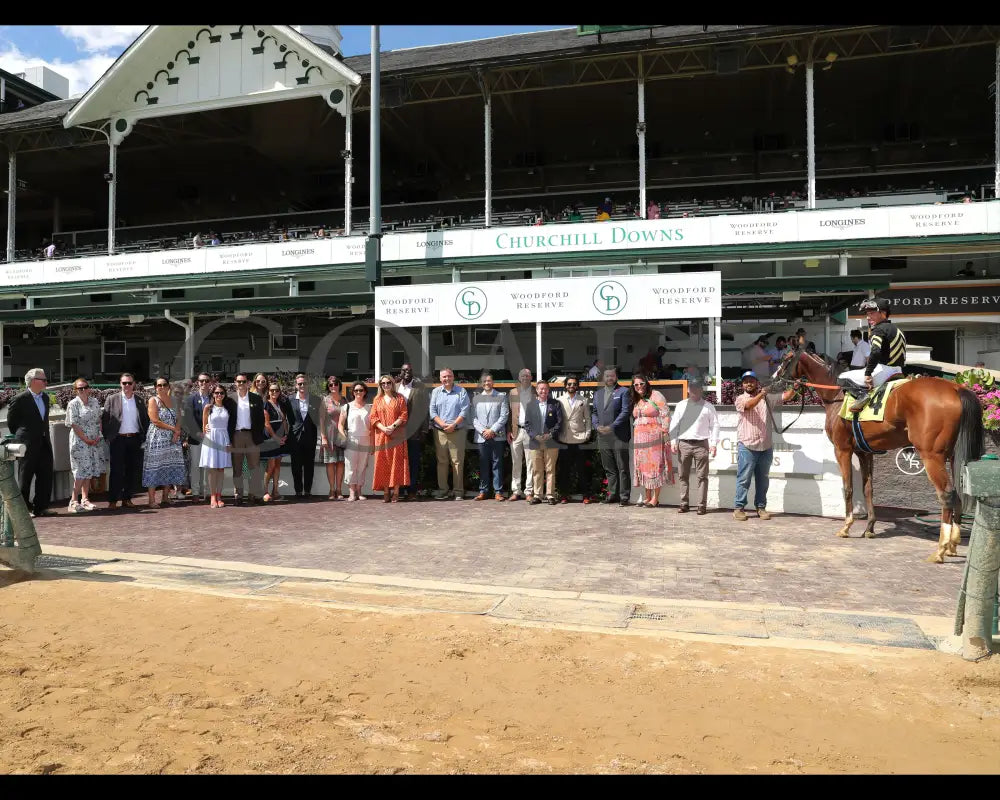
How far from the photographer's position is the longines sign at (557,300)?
1197 cm

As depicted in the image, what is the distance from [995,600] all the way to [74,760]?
5.41 meters

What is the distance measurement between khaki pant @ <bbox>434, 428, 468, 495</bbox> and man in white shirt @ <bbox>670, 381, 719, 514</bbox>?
346 cm

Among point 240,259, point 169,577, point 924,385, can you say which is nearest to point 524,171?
point 240,259

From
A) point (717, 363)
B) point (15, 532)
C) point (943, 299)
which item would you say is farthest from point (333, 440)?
point (943, 299)

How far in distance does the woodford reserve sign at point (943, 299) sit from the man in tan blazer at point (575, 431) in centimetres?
1276

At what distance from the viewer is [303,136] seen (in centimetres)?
2547

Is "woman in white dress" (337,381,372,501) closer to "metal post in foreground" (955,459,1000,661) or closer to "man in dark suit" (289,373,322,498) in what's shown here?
"man in dark suit" (289,373,322,498)

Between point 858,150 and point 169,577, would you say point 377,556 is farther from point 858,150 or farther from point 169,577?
point 858,150

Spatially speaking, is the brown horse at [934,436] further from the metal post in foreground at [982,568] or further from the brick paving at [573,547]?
the metal post in foreground at [982,568]

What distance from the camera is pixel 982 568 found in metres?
4.66

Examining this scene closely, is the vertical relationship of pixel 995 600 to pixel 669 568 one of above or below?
above

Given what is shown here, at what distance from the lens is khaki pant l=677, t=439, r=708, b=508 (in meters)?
10.3

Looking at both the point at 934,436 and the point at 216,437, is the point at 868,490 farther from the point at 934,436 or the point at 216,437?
the point at 216,437
